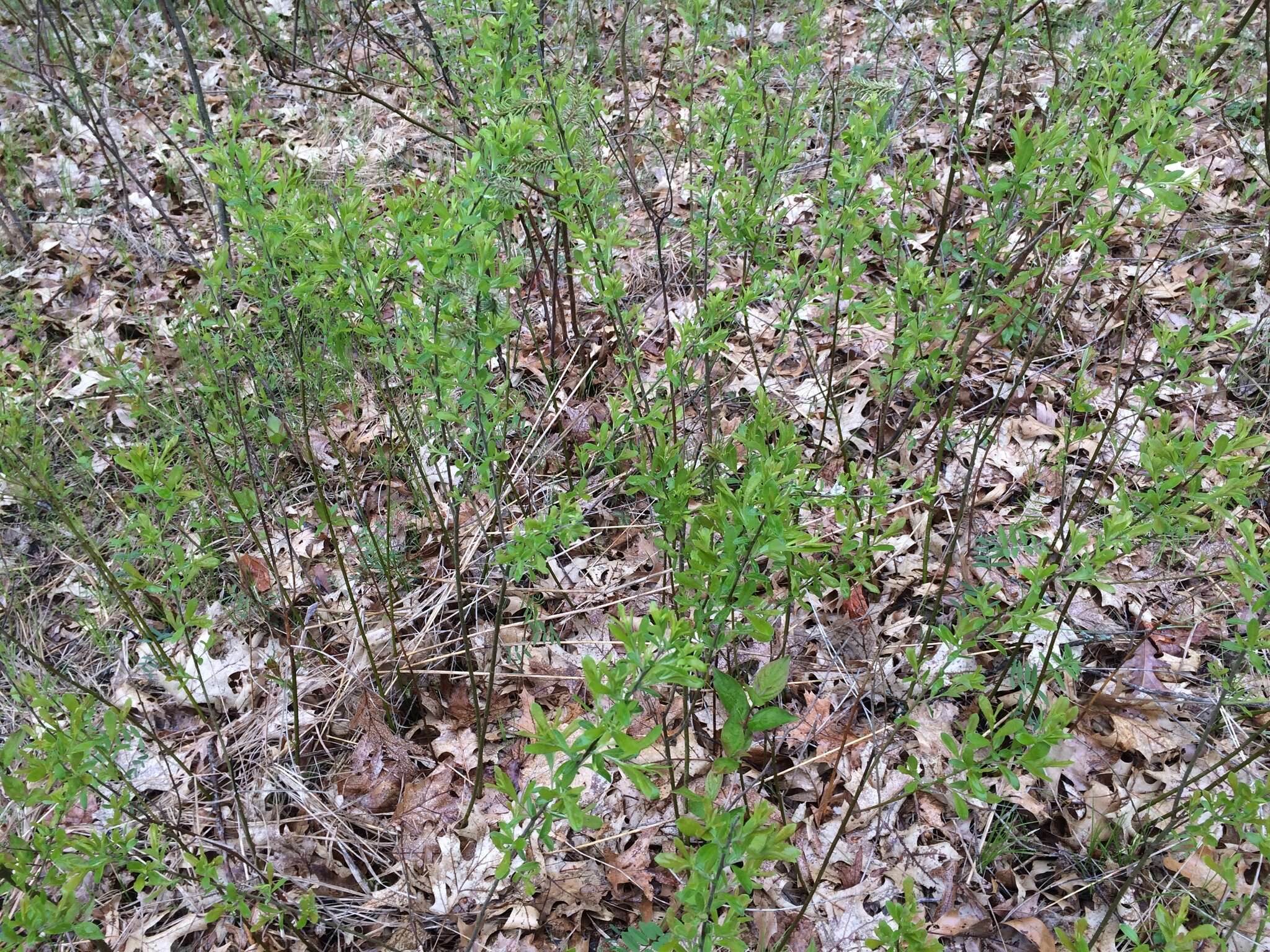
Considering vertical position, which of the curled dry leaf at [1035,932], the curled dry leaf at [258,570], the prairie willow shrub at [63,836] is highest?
the prairie willow shrub at [63,836]

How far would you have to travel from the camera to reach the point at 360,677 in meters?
2.70

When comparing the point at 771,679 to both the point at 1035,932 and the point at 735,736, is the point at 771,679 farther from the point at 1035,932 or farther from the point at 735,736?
the point at 1035,932

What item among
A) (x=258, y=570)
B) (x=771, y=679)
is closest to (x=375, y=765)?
(x=258, y=570)

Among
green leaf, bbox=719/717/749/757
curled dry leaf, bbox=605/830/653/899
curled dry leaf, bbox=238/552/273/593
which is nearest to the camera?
green leaf, bbox=719/717/749/757

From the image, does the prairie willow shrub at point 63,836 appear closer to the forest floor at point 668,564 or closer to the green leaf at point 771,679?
the forest floor at point 668,564

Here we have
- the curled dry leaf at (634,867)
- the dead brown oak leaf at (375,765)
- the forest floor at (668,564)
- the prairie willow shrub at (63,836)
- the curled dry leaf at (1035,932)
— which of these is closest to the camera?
the prairie willow shrub at (63,836)

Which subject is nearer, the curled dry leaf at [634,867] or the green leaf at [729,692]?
the green leaf at [729,692]

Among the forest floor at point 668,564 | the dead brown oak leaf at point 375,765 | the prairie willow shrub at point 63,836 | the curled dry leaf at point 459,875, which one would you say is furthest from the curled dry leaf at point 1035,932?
the prairie willow shrub at point 63,836

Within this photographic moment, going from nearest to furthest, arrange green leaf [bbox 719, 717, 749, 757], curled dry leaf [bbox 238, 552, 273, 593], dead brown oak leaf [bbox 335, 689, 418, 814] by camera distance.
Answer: green leaf [bbox 719, 717, 749, 757], dead brown oak leaf [bbox 335, 689, 418, 814], curled dry leaf [bbox 238, 552, 273, 593]

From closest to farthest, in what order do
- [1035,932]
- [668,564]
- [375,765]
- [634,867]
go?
[1035,932] < [634,867] < [668,564] < [375,765]

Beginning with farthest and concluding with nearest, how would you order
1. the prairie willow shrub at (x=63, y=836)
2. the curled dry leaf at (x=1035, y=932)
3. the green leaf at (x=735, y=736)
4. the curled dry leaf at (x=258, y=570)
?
the curled dry leaf at (x=258, y=570)
the curled dry leaf at (x=1035, y=932)
the green leaf at (x=735, y=736)
the prairie willow shrub at (x=63, y=836)

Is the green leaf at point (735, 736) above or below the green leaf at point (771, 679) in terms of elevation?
below

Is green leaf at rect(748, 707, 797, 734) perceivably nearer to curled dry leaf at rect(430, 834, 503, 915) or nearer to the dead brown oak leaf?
curled dry leaf at rect(430, 834, 503, 915)

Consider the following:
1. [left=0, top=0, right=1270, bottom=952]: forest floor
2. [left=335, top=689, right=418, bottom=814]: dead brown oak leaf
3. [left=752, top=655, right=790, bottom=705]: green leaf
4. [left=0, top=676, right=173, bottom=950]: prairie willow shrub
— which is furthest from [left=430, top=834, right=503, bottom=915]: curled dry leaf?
[left=752, top=655, right=790, bottom=705]: green leaf
